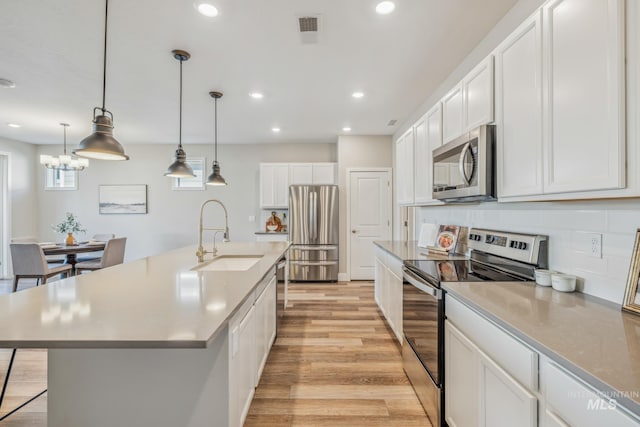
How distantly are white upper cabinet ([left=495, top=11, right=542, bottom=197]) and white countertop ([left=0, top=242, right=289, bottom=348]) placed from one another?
1524mm

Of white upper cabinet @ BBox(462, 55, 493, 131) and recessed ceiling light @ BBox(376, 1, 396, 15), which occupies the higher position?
recessed ceiling light @ BBox(376, 1, 396, 15)

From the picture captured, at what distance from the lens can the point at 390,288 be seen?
2959 mm

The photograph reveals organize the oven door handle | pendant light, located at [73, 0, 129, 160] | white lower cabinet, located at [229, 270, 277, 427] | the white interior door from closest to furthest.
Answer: white lower cabinet, located at [229, 270, 277, 427] < the oven door handle < pendant light, located at [73, 0, 129, 160] < the white interior door

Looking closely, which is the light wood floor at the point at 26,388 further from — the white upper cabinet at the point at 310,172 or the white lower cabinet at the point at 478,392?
the white upper cabinet at the point at 310,172

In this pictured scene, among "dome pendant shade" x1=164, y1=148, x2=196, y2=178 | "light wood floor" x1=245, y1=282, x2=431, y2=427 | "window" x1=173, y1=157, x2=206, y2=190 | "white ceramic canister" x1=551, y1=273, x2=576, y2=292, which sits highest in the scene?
"window" x1=173, y1=157, x2=206, y2=190

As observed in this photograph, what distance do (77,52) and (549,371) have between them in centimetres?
380

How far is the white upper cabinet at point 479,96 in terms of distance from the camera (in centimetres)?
178

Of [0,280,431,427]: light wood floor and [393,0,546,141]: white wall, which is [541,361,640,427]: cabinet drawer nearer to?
[0,280,431,427]: light wood floor

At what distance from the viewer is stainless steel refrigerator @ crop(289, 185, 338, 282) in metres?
5.18

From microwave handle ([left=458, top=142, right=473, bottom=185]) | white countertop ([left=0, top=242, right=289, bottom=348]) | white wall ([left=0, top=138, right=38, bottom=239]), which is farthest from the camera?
white wall ([left=0, top=138, right=38, bottom=239])

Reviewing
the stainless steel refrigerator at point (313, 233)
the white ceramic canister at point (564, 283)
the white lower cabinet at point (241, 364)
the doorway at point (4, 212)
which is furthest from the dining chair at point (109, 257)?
the white ceramic canister at point (564, 283)

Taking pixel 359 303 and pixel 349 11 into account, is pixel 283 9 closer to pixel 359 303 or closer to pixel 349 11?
pixel 349 11

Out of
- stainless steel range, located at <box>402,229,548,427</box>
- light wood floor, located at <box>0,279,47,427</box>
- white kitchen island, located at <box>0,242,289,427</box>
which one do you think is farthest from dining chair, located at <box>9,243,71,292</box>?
stainless steel range, located at <box>402,229,548,427</box>

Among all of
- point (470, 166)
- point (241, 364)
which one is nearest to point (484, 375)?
point (241, 364)
